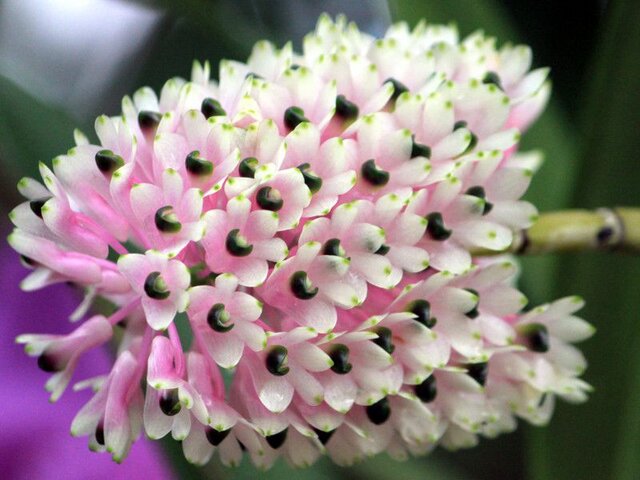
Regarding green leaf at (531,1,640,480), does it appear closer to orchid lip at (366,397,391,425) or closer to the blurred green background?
the blurred green background

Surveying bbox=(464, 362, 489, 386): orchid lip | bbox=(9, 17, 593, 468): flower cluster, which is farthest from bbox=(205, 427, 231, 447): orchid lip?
bbox=(464, 362, 489, 386): orchid lip

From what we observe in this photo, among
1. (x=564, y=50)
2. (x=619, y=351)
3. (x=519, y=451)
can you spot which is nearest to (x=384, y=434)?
(x=619, y=351)

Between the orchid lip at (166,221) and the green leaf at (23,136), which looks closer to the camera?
the orchid lip at (166,221)

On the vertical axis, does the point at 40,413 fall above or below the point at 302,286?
below

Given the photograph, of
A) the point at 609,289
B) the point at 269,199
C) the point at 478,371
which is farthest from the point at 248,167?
the point at 609,289

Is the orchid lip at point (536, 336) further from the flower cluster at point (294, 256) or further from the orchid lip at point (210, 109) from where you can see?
the orchid lip at point (210, 109)

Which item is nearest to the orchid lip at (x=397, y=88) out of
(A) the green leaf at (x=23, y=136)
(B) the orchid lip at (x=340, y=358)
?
(B) the orchid lip at (x=340, y=358)

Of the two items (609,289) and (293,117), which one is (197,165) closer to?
(293,117)
